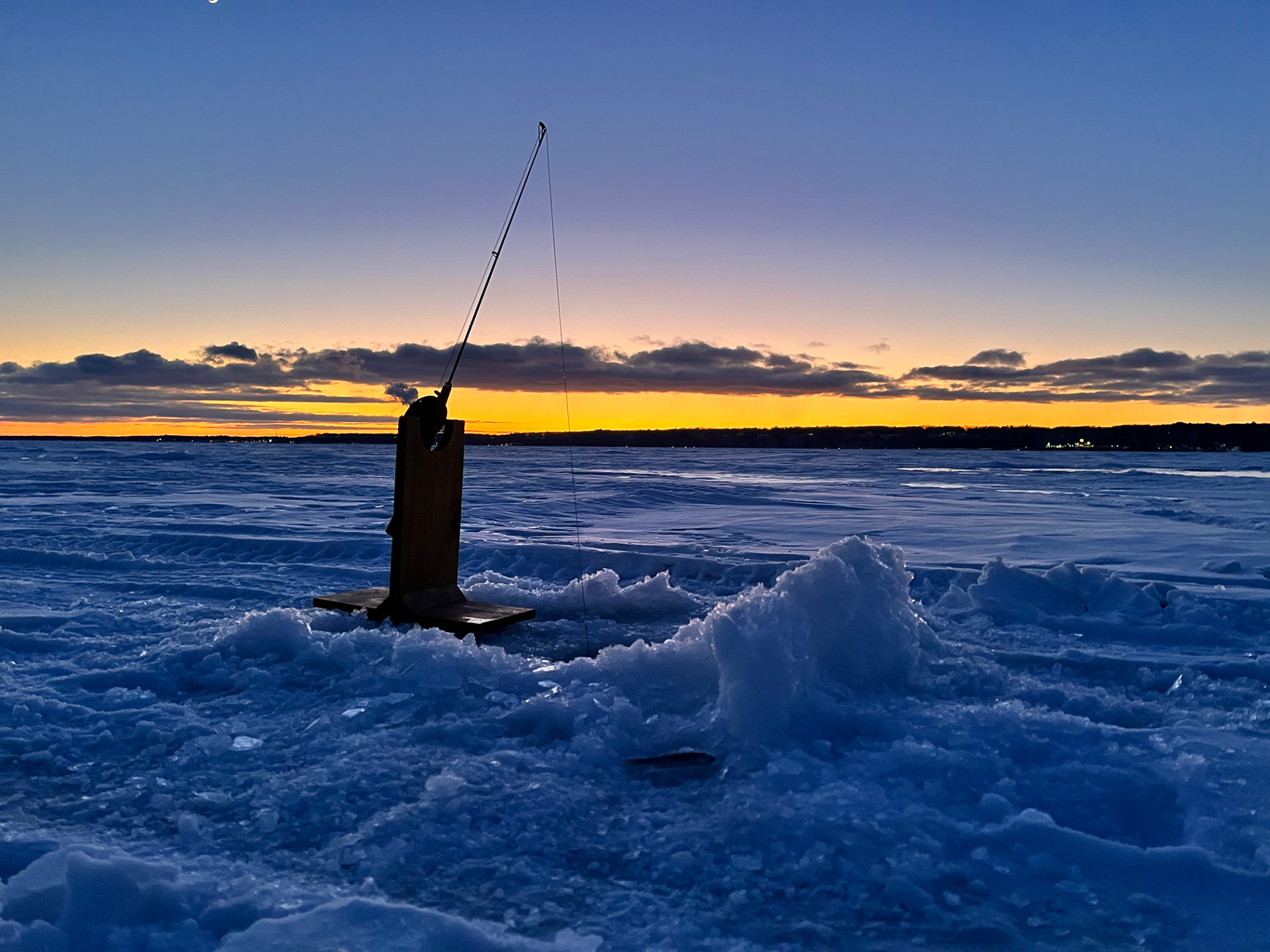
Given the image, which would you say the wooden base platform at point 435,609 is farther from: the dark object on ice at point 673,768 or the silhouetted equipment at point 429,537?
the dark object on ice at point 673,768

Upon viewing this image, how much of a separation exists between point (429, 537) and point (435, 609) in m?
0.58

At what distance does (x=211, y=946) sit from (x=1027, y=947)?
94.4 inches

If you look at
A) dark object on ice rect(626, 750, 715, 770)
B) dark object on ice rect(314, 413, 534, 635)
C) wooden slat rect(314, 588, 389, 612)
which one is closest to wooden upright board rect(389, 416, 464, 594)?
dark object on ice rect(314, 413, 534, 635)

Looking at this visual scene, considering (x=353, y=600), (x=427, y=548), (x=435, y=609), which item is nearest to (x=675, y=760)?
(x=435, y=609)

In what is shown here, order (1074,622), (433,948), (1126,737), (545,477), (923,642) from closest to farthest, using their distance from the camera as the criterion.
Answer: (433,948) < (1126,737) < (923,642) < (1074,622) < (545,477)

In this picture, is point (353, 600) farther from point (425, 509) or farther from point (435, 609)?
point (425, 509)

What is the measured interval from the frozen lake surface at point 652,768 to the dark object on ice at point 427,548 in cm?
24

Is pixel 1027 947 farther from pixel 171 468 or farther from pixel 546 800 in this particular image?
pixel 171 468

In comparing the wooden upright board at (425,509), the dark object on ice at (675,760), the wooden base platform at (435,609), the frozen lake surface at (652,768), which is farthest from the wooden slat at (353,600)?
the dark object on ice at (675,760)

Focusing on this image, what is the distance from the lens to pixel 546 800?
10.4ft

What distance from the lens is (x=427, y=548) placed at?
609 centimetres

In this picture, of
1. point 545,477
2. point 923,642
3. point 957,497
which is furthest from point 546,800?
point 545,477

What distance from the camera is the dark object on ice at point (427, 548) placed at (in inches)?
226

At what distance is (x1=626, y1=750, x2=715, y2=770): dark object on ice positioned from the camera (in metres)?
3.53
